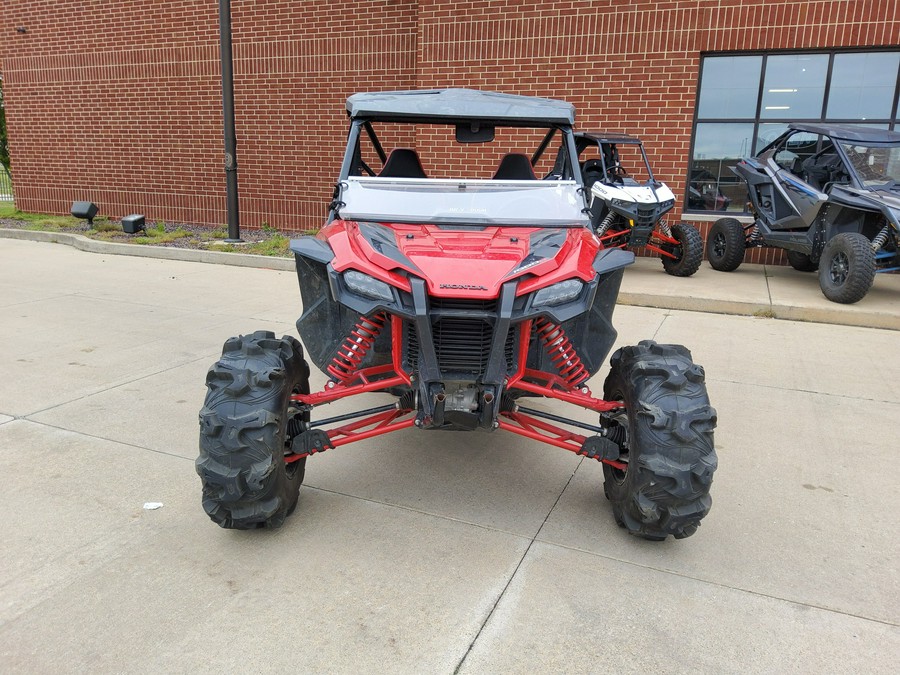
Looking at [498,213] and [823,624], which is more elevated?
[498,213]

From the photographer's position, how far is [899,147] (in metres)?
8.13

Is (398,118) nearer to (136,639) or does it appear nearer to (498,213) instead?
(498,213)

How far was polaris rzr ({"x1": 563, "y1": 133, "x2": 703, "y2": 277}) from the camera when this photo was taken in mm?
8703

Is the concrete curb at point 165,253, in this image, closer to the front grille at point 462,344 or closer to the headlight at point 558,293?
the front grille at point 462,344

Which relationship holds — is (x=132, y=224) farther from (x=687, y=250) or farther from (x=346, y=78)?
(x=687, y=250)

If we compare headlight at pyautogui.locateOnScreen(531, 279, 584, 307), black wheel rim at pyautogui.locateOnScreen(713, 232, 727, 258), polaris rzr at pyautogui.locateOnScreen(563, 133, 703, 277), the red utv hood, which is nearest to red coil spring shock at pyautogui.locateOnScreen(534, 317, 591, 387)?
headlight at pyautogui.locateOnScreen(531, 279, 584, 307)

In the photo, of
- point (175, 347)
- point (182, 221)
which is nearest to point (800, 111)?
point (175, 347)

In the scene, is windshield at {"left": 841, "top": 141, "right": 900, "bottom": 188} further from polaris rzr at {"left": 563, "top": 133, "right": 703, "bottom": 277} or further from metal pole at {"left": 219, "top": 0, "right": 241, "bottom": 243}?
metal pole at {"left": 219, "top": 0, "right": 241, "bottom": 243}

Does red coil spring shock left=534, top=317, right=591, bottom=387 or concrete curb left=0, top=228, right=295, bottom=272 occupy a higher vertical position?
red coil spring shock left=534, top=317, right=591, bottom=387

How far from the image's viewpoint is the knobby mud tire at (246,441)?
2.83 metres

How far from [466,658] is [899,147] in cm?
850

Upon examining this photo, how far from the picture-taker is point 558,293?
295 centimetres

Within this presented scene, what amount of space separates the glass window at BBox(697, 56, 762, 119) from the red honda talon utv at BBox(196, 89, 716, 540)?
7.65 meters

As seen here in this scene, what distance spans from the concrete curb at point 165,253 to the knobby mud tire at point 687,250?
544cm
